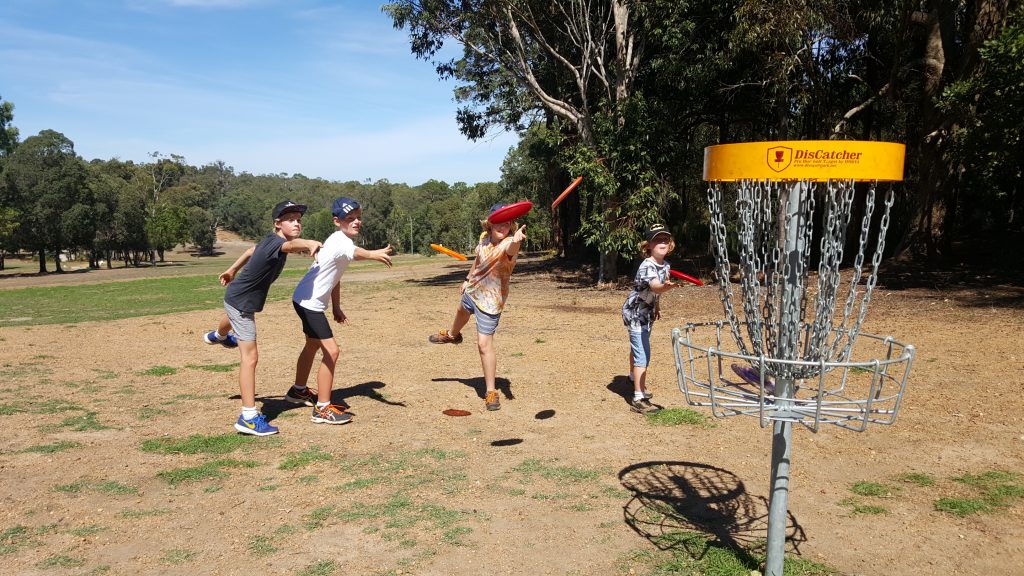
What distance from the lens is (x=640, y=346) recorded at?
721cm

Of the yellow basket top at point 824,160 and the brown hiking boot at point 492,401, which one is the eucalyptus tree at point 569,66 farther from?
the yellow basket top at point 824,160

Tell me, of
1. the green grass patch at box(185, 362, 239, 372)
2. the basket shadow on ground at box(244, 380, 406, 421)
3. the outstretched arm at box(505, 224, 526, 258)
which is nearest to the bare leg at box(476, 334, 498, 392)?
the outstretched arm at box(505, 224, 526, 258)

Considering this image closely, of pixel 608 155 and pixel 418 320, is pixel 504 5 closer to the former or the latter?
pixel 608 155

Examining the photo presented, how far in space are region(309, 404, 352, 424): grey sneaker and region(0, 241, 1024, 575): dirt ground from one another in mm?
77

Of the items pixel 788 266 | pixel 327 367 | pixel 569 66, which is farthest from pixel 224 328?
pixel 569 66

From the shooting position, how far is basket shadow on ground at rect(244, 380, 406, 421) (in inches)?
300

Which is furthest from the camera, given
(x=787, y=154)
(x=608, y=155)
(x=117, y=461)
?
(x=608, y=155)

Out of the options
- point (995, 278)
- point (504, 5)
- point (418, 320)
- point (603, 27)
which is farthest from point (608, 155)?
point (995, 278)

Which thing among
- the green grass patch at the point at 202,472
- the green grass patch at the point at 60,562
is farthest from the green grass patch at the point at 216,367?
the green grass patch at the point at 60,562

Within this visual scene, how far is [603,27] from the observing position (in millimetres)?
20922

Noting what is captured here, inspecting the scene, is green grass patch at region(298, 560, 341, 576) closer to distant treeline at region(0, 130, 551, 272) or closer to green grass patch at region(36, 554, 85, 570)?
green grass patch at region(36, 554, 85, 570)

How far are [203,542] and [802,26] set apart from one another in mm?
18242

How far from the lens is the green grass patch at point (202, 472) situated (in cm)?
557

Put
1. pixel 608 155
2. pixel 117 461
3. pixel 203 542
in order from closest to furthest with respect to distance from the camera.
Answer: pixel 203 542 < pixel 117 461 < pixel 608 155
